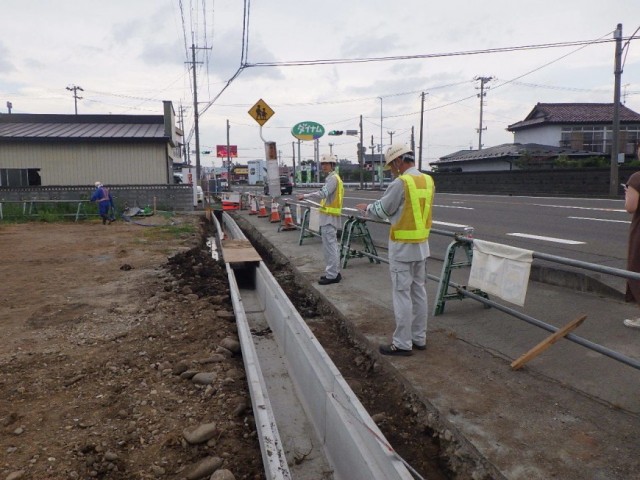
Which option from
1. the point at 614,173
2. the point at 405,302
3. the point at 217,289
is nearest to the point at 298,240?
the point at 217,289

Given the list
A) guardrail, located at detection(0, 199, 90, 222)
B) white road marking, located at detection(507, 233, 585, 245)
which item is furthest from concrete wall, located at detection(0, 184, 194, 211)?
white road marking, located at detection(507, 233, 585, 245)

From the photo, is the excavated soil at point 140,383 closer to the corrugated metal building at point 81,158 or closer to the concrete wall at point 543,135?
the corrugated metal building at point 81,158

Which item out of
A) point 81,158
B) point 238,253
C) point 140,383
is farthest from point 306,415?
point 81,158

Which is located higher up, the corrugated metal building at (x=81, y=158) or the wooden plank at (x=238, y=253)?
the corrugated metal building at (x=81, y=158)

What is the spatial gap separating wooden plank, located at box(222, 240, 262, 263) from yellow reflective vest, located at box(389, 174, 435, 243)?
5064 mm

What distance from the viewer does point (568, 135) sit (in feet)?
149

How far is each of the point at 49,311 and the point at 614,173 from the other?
25.3 metres

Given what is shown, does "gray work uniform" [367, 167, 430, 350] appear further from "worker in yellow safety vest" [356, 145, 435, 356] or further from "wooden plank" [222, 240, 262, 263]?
"wooden plank" [222, 240, 262, 263]

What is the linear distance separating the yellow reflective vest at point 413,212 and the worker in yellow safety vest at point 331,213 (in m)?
3.30

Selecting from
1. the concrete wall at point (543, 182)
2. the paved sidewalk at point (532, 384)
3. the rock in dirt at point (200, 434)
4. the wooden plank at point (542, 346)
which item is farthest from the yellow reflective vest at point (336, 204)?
the concrete wall at point (543, 182)

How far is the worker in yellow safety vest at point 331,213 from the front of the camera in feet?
26.9

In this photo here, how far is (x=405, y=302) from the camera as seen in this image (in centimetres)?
504

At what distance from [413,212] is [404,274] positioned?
0.60 metres

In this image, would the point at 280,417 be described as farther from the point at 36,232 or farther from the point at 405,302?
the point at 36,232
